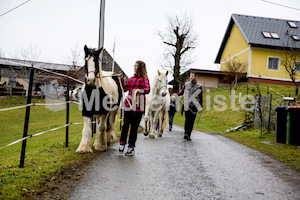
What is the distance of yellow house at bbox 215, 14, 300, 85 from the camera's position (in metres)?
32.7

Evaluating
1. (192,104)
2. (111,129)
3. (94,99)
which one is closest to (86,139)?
(94,99)

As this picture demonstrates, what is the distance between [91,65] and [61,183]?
2.62m

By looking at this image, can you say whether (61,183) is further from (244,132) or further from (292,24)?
(292,24)

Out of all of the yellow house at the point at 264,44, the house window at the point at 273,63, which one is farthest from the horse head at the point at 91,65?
the house window at the point at 273,63

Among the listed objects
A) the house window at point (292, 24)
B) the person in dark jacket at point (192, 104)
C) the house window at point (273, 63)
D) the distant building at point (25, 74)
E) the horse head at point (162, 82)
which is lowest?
the person in dark jacket at point (192, 104)

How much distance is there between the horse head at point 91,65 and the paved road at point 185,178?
1664 mm

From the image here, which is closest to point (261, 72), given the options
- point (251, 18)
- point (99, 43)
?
point (251, 18)

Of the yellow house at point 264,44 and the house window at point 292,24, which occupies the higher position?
the house window at point 292,24

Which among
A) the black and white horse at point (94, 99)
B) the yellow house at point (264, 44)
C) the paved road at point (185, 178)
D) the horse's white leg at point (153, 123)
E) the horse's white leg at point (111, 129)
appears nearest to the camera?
the paved road at point (185, 178)

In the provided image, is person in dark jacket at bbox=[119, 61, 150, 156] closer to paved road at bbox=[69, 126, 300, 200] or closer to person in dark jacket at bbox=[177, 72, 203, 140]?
paved road at bbox=[69, 126, 300, 200]

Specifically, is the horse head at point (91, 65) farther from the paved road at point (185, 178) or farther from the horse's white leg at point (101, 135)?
the paved road at point (185, 178)

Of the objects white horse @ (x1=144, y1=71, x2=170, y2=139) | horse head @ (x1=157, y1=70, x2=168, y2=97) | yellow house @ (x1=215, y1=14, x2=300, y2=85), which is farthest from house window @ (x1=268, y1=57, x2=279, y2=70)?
horse head @ (x1=157, y1=70, x2=168, y2=97)

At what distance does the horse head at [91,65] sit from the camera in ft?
19.5

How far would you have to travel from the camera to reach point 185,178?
480cm
